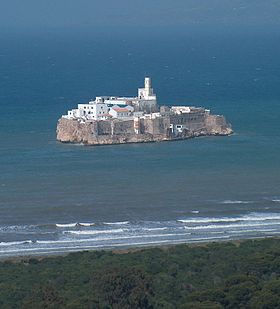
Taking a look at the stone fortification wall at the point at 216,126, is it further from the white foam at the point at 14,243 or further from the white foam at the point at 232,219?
the white foam at the point at 14,243

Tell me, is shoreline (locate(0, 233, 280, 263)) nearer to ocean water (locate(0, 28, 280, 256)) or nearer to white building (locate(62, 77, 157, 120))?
ocean water (locate(0, 28, 280, 256))

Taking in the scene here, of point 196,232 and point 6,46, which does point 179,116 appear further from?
point 6,46

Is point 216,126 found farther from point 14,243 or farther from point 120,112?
point 14,243

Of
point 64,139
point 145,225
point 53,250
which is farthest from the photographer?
point 64,139

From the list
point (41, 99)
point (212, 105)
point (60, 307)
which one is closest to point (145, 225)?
point (60, 307)

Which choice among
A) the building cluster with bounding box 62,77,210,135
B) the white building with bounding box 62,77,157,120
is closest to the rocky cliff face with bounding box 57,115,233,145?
the building cluster with bounding box 62,77,210,135

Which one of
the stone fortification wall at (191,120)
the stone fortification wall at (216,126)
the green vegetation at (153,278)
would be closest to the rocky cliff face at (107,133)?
the stone fortification wall at (191,120)
